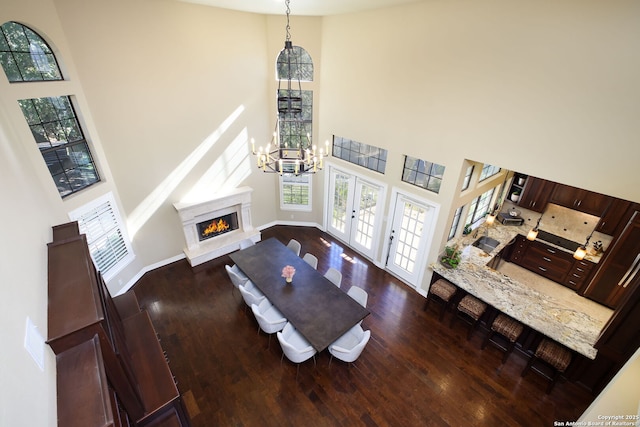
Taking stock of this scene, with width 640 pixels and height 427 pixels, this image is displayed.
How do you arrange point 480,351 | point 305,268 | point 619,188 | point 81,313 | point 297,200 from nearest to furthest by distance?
point 81,313, point 619,188, point 480,351, point 305,268, point 297,200

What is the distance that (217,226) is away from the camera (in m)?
6.82

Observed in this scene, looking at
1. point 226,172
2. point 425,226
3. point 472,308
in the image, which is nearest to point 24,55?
point 226,172

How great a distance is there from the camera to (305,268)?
5.20m

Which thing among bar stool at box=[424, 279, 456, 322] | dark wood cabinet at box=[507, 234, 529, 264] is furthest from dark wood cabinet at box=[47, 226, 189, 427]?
dark wood cabinet at box=[507, 234, 529, 264]

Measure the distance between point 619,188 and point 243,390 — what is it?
5.36 metres

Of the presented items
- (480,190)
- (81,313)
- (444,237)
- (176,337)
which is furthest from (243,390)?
(480,190)

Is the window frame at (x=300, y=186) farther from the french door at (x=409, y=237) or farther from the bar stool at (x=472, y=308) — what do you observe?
the bar stool at (x=472, y=308)

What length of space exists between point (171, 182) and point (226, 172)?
119 cm

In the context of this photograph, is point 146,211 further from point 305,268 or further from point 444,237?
point 444,237

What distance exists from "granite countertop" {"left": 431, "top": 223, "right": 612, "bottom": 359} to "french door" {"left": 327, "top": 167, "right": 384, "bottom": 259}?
64.4 inches

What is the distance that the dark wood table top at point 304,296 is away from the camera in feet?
13.3

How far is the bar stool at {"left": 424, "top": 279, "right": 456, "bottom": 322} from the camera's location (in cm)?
502

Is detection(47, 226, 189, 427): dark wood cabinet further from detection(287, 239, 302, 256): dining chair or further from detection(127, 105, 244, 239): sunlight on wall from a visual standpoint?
detection(287, 239, 302, 256): dining chair

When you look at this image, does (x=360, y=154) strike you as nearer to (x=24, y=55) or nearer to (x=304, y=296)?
(x=304, y=296)
